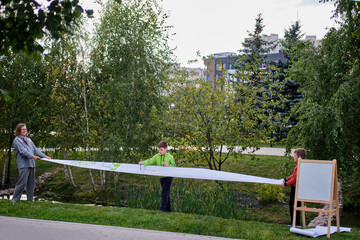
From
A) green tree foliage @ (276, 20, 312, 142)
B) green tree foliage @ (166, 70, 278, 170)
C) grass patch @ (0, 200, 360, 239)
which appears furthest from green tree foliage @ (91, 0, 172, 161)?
grass patch @ (0, 200, 360, 239)

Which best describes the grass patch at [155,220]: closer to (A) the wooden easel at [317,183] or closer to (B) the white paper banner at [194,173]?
(A) the wooden easel at [317,183]

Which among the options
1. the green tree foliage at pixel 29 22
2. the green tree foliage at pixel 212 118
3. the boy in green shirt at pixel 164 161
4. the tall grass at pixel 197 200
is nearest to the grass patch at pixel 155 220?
the boy in green shirt at pixel 164 161

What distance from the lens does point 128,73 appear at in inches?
646

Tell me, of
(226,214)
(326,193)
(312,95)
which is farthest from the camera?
(312,95)

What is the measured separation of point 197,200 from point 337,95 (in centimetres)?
455

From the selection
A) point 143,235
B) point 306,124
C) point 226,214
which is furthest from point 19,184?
point 306,124

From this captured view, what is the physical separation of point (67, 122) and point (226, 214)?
9769 millimetres

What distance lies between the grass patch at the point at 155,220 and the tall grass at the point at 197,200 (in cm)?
202

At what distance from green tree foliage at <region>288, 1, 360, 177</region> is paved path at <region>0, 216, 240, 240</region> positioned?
5.73 metres

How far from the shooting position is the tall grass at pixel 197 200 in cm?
1045

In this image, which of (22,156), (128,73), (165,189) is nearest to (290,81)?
(128,73)

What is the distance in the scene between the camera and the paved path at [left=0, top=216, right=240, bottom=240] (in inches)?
262

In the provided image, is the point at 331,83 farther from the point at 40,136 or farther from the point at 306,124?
the point at 40,136

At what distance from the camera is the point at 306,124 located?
1145cm
